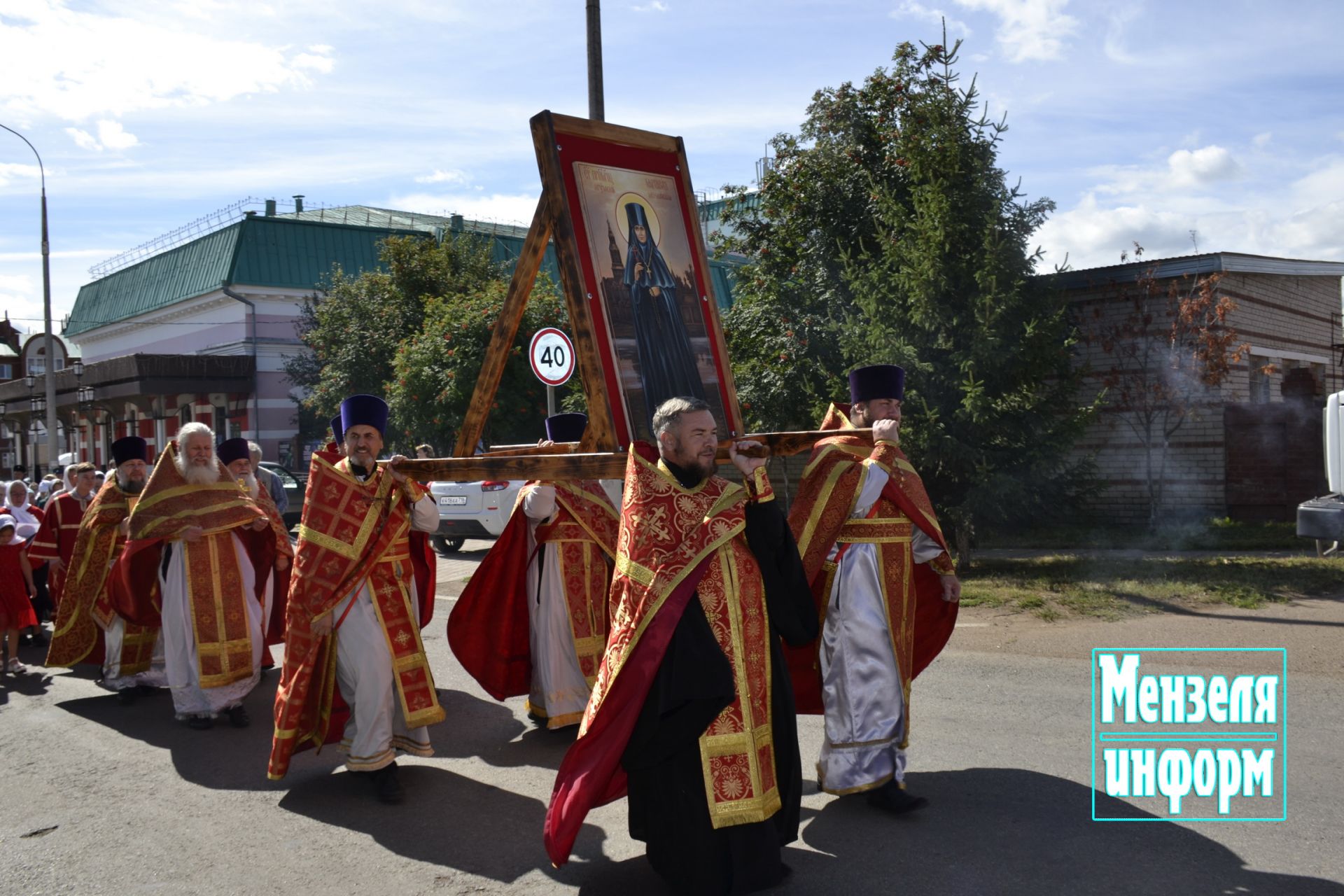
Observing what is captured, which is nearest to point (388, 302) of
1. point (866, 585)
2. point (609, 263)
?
point (609, 263)

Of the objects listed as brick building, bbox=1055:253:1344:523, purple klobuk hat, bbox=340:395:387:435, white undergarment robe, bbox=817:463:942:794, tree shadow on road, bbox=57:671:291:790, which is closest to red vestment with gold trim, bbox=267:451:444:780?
purple klobuk hat, bbox=340:395:387:435

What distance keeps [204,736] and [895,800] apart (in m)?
4.45

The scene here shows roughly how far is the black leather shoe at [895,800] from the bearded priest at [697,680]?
80cm

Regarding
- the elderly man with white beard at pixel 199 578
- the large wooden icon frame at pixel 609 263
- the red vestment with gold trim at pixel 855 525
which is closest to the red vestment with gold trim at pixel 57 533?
the elderly man with white beard at pixel 199 578

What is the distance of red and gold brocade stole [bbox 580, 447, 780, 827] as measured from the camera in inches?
164

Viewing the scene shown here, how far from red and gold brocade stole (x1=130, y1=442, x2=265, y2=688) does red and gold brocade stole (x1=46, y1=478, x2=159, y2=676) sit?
1.36m

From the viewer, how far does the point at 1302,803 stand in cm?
488

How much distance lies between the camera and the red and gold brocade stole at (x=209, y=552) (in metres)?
7.43

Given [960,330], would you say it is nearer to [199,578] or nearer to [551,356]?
[551,356]

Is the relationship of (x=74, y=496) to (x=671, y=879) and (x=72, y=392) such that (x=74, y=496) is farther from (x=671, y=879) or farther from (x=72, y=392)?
(x=72, y=392)

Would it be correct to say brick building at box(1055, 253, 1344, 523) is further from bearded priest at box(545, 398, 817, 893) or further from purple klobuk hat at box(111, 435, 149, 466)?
bearded priest at box(545, 398, 817, 893)

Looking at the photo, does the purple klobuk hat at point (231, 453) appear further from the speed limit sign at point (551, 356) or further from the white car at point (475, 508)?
the white car at point (475, 508)

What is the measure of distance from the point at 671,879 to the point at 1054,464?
8.85 meters

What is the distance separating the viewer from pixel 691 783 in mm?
4160
